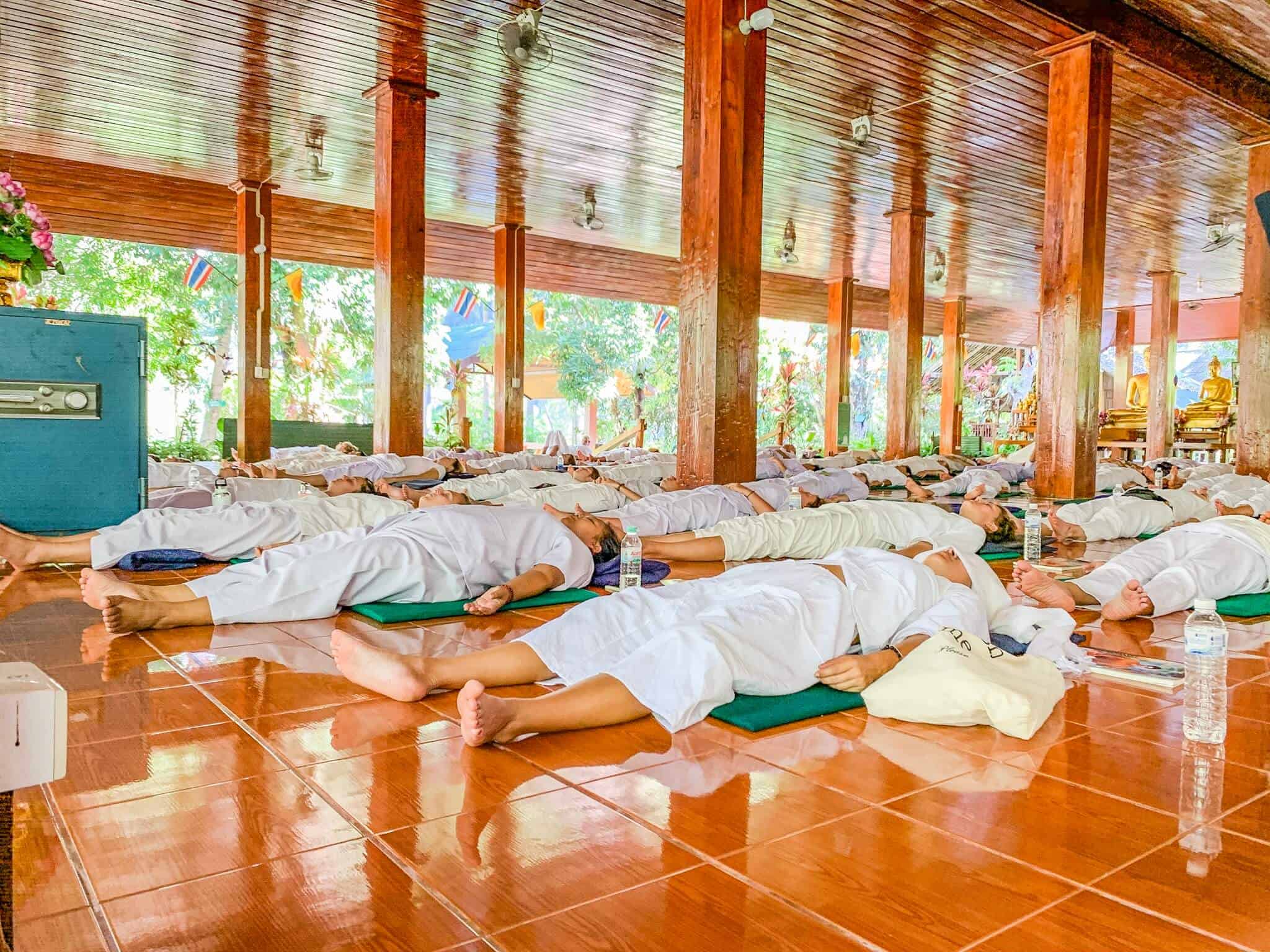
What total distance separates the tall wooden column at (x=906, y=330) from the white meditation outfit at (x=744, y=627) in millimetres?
9800

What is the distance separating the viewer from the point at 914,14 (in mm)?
6891

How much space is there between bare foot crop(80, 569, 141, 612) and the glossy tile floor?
70 centimetres

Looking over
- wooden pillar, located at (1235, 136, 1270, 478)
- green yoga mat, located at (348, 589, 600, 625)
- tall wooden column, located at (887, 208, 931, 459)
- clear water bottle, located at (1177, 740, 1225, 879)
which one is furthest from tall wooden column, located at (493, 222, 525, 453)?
clear water bottle, located at (1177, 740, 1225, 879)

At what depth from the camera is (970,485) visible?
8.52 meters

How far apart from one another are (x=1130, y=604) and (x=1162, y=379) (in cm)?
1332

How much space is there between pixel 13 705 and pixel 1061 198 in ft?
26.8

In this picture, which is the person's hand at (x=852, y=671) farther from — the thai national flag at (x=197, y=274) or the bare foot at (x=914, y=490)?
the thai national flag at (x=197, y=274)

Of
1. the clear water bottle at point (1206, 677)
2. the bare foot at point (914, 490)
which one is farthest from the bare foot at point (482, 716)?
the bare foot at point (914, 490)

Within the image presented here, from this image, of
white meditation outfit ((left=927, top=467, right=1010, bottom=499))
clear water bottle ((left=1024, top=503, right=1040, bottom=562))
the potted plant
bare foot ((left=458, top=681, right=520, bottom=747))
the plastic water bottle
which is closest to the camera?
bare foot ((left=458, top=681, right=520, bottom=747))

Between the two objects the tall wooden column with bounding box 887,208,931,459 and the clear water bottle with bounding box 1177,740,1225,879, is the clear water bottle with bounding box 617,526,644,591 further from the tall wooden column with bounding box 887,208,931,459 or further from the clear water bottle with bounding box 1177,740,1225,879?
the tall wooden column with bounding box 887,208,931,459

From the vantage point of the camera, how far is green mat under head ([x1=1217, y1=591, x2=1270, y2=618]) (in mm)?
3744

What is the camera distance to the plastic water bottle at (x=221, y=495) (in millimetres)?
5496

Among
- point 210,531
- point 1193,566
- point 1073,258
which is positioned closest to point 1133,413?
point 1073,258

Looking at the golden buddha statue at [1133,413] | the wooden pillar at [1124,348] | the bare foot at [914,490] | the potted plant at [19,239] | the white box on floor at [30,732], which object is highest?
the wooden pillar at [1124,348]
